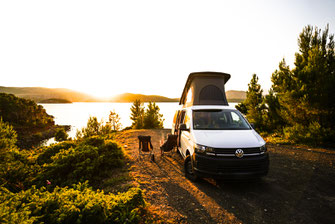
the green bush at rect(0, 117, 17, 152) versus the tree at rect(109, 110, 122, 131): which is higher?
the green bush at rect(0, 117, 17, 152)

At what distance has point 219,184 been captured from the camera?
486 cm

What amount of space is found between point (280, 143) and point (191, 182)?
29.4ft

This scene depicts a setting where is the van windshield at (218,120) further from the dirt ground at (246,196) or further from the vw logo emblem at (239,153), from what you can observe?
the dirt ground at (246,196)

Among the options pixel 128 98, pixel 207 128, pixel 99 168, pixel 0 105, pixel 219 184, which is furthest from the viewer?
pixel 128 98

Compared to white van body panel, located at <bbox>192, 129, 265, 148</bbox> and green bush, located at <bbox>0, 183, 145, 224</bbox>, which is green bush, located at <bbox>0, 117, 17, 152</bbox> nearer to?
green bush, located at <bbox>0, 183, 145, 224</bbox>

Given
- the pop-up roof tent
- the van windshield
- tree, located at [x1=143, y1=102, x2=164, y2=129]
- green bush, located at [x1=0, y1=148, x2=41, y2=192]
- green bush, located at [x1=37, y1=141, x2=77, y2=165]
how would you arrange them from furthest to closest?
tree, located at [x1=143, y1=102, x2=164, y2=129], the pop-up roof tent, green bush, located at [x1=37, y1=141, x2=77, y2=165], the van windshield, green bush, located at [x1=0, y1=148, x2=41, y2=192]

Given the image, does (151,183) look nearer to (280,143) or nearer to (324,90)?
(280,143)

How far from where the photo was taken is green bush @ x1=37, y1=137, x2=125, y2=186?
16.6 feet

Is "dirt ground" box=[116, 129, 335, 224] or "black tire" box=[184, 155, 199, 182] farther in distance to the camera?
"black tire" box=[184, 155, 199, 182]

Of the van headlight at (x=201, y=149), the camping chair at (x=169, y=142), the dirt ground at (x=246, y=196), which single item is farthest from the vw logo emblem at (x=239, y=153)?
the camping chair at (x=169, y=142)

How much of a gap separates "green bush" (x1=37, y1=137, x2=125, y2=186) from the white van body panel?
141 inches

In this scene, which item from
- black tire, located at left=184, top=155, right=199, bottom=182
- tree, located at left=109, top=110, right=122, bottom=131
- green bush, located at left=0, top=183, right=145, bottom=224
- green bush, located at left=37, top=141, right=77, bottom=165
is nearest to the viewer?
green bush, located at left=0, top=183, right=145, bottom=224

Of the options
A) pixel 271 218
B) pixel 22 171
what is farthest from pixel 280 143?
pixel 22 171

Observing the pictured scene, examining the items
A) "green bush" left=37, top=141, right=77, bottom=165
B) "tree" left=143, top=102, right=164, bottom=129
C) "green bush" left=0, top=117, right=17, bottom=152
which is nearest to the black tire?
"green bush" left=37, top=141, right=77, bottom=165
